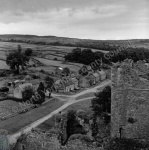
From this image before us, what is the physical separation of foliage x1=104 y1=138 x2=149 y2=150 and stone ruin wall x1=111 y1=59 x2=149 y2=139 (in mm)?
440

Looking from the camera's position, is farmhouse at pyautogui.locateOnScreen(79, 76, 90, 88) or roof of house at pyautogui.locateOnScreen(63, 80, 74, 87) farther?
farmhouse at pyautogui.locateOnScreen(79, 76, 90, 88)

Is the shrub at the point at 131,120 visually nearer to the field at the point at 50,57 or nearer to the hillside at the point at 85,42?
the field at the point at 50,57

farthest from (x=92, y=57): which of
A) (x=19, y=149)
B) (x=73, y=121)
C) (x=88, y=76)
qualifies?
(x=19, y=149)

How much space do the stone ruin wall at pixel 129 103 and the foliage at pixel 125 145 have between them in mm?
440

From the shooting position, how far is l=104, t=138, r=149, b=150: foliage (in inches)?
581

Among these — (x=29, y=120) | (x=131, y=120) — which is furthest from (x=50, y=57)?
(x=131, y=120)

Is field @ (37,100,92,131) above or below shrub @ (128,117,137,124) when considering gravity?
below

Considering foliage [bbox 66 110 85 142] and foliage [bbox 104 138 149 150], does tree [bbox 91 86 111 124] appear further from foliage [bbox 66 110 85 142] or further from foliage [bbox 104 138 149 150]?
foliage [bbox 104 138 149 150]

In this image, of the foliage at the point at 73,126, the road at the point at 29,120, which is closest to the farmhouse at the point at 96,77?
the road at the point at 29,120

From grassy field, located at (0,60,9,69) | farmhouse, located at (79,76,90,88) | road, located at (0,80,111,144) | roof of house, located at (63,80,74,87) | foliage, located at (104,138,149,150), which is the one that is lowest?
road, located at (0,80,111,144)

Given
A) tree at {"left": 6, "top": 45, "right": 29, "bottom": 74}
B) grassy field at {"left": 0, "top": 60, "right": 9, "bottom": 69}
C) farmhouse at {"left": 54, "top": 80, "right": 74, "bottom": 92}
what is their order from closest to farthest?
farmhouse at {"left": 54, "top": 80, "right": 74, "bottom": 92} → tree at {"left": 6, "top": 45, "right": 29, "bottom": 74} → grassy field at {"left": 0, "top": 60, "right": 9, "bottom": 69}

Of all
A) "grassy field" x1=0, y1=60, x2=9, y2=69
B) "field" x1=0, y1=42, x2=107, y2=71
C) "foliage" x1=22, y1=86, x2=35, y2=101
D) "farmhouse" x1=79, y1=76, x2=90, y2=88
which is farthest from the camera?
"field" x1=0, y1=42, x2=107, y2=71

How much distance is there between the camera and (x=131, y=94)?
616 inches

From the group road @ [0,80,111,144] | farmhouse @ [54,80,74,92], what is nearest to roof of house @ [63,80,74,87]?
farmhouse @ [54,80,74,92]
